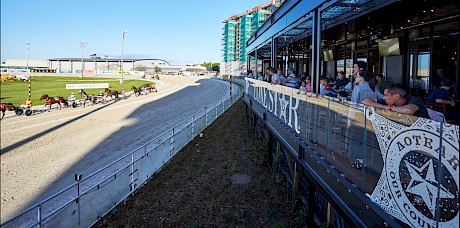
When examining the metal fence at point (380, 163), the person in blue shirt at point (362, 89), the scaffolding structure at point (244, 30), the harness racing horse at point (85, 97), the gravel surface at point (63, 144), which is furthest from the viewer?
the scaffolding structure at point (244, 30)

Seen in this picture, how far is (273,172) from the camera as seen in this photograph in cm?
963

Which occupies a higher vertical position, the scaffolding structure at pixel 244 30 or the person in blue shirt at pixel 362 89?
the scaffolding structure at pixel 244 30

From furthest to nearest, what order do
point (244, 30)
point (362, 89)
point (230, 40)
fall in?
1. point (230, 40)
2. point (244, 30)
3. point (362, 89)

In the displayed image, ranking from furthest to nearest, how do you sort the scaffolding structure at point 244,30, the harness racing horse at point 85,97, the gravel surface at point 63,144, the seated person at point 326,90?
the scaffolding structure at point 244,30
the harness racing horse at point 85,97
the seated person at point 326,90
the gravel surface at point 63,144

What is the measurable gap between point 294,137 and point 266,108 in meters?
3.76

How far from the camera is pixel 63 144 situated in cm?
1184

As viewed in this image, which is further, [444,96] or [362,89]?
[444,96]

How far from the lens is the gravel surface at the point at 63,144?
257cm

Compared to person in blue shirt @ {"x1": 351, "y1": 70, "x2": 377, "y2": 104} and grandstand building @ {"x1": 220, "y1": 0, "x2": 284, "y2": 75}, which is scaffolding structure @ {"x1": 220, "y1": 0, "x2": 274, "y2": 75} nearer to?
grandstand building @ {"x1": 220, "y1": 0, "x2": 284, "y2": 75}

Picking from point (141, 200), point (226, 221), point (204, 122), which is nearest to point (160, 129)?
point (204, 122)

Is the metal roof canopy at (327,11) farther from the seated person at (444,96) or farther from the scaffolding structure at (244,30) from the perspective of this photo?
the scaffolding structure at (244,30)

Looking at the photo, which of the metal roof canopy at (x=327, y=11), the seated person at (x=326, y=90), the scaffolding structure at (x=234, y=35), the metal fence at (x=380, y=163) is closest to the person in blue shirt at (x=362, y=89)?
the metal fence at (x=380, y=163)

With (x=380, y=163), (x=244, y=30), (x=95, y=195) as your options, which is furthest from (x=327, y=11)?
(x=244, y=30)

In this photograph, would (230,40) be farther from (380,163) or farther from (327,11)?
(380,163)
